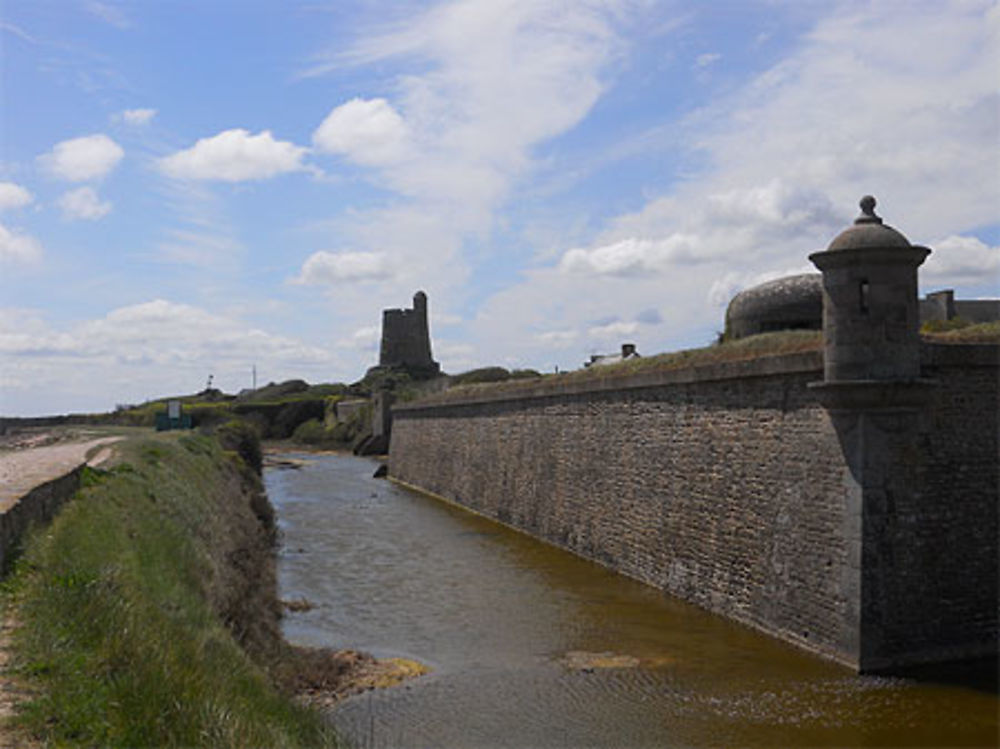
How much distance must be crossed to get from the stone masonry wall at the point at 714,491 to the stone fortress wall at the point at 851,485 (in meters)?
0.03

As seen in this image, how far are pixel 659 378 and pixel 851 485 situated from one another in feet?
20.4

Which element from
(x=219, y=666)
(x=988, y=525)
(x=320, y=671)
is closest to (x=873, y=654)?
(x=988, y=525)

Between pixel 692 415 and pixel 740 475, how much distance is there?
2034 mm

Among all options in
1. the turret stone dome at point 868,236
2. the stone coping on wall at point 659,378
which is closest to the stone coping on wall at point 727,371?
the stone coping on wall at point 659,378

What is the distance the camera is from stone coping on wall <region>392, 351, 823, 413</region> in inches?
512

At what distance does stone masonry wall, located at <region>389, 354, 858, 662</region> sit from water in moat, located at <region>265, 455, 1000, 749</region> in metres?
0.56

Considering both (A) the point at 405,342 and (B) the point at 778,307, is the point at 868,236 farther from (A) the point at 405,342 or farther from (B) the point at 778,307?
(A) the point at 405,342

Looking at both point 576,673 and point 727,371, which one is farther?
point 727,371

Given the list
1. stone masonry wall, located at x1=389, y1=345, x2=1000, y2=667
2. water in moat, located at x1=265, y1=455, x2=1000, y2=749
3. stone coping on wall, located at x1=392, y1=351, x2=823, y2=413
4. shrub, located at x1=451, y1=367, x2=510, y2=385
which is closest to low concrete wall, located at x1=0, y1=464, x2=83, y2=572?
water in moat, located at x1=265, y1=455, x2=1000, y2=749

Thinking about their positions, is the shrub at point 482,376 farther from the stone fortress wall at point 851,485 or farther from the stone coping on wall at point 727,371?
the stone fortress wall at point 851,485

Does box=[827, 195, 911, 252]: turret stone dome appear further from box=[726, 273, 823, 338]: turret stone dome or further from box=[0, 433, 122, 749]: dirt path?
box=[0, 433, 122, 749]: dirt path

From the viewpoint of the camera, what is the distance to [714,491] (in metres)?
15.2

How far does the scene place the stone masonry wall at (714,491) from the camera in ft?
40.2

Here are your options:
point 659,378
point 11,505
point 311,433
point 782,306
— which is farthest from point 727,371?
point 311,433
